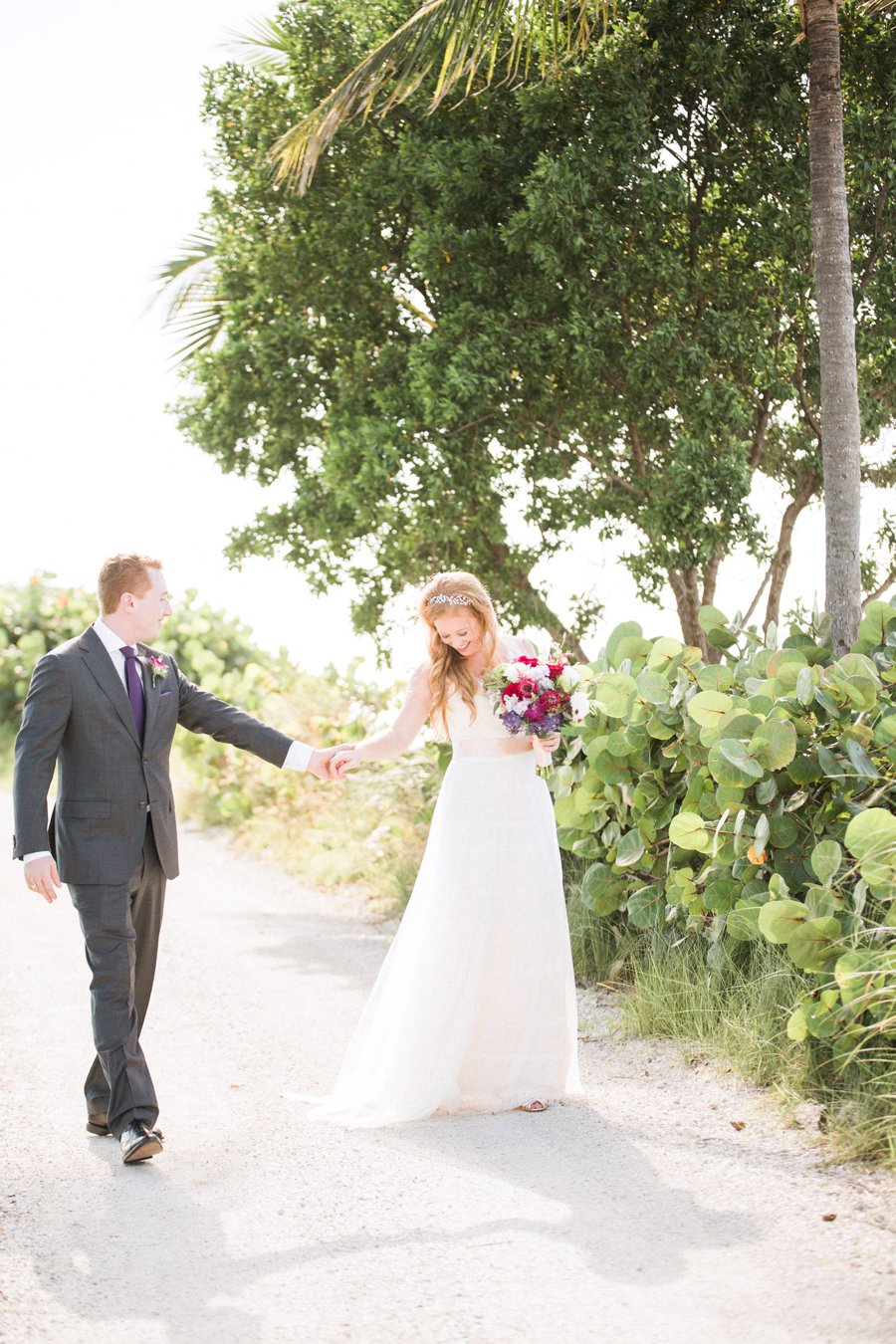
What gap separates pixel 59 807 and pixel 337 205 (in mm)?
7198

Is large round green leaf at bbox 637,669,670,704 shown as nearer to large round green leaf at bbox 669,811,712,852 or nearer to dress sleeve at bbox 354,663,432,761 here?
large round green leaf at bbox 669,811,712,852

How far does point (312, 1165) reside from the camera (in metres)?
4.45

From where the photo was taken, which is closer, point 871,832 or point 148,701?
point 871,832

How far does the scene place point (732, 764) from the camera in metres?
5.16

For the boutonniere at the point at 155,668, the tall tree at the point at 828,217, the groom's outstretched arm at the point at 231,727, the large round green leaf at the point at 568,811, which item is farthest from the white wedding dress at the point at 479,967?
the tall tree at the point at 828,217

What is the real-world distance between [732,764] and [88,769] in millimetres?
2554

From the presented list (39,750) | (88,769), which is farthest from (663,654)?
(39,750)

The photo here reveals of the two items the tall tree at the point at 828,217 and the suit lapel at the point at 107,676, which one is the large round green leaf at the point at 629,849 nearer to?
the tall tree at the point at 828,217

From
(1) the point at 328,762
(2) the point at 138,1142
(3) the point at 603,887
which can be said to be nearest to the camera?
(2) the point at 138,1142

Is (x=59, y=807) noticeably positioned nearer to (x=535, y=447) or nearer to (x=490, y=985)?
(x=490, y=985)

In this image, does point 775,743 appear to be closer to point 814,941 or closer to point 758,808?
point 758,808

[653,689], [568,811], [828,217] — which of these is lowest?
[568,811]

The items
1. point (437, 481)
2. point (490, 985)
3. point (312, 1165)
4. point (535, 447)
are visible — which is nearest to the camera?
point (312, 1165)

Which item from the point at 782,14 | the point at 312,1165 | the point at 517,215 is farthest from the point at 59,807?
the point at 782,14
